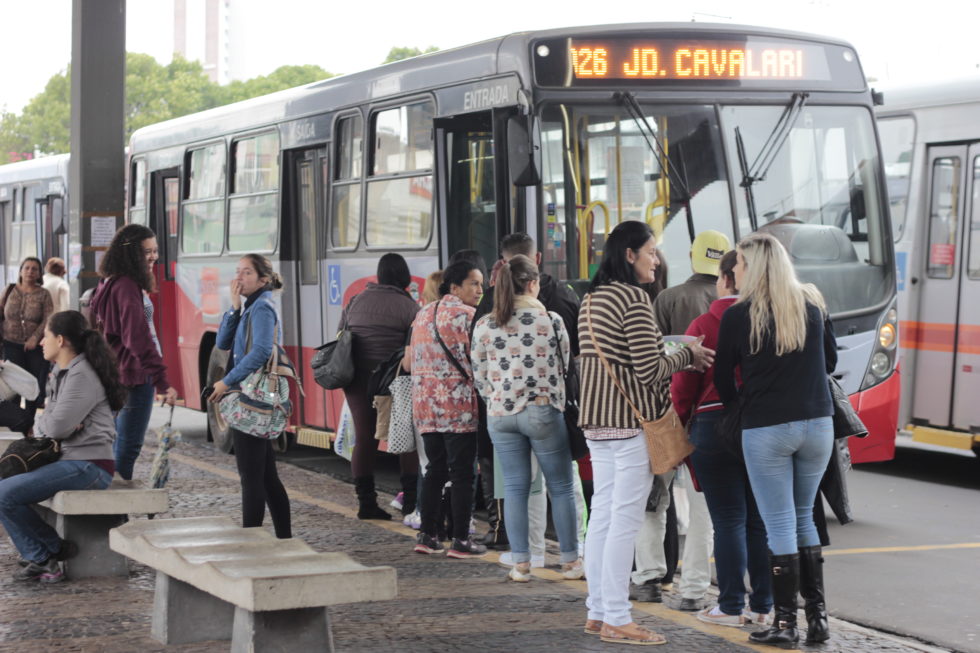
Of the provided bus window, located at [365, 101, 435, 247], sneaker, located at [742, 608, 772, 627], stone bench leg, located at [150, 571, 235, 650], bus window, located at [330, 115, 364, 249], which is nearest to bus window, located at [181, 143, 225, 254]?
bus window, located at [330, 115, 364, 249]

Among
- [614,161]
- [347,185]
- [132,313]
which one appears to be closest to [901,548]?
[614,161]

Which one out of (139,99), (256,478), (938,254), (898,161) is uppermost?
(139,99)

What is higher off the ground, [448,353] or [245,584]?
[448,353]

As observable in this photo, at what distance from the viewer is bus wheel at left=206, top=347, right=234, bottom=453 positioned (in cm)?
1321

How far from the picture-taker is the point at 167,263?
15.2 metres

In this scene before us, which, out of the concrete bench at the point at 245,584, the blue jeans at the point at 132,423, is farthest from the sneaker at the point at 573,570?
the blue jeans at the point at 132,423

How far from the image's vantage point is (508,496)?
7.59 metres

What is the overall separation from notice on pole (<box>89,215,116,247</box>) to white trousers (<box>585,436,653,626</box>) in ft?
26.3

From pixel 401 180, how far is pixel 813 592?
532cm

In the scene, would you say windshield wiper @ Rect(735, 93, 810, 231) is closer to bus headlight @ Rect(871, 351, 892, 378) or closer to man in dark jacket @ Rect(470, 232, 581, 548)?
bus headlight @ Rect(871, 351, 892, 378)

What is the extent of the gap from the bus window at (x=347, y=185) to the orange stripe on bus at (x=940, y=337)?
187 inches

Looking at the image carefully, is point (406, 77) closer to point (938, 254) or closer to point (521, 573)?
point (521, 573)

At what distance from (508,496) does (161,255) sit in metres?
8.69

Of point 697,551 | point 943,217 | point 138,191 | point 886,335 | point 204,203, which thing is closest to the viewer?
point 697,551
